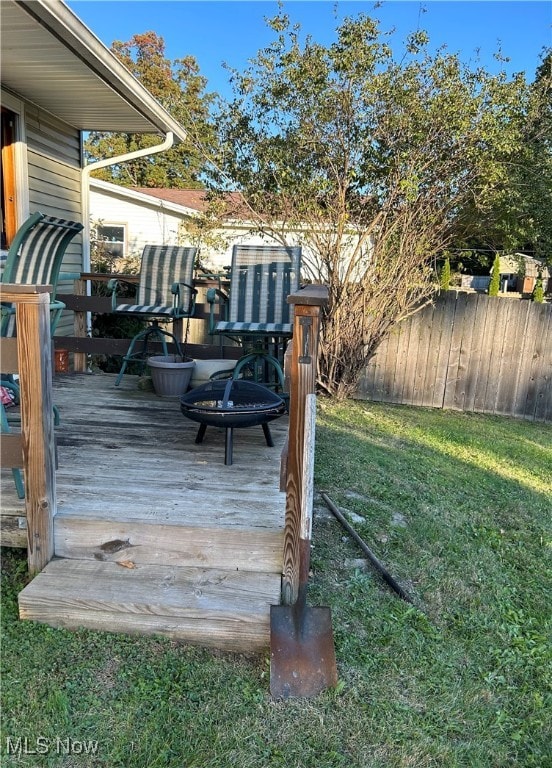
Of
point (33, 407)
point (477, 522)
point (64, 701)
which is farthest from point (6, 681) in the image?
point (477, 522)

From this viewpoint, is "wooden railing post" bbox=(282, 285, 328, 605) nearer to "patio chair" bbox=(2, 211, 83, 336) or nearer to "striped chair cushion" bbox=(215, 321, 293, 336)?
"patio chair" bbox=(2, 211, 83, 336)

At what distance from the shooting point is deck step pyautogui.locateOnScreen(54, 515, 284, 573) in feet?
6.41

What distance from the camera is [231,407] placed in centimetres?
Result: 252

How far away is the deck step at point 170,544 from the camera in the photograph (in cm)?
195

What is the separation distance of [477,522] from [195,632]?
1.85 metres

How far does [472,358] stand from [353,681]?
490 cm

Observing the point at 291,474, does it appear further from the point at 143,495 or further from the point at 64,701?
the point at 64,701

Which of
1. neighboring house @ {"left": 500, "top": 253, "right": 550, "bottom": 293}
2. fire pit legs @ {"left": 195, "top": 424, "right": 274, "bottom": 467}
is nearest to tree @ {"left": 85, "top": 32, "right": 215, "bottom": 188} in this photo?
neighboring house @ {"left": 500, "top": 253, "right": 550, "bottom": 293}

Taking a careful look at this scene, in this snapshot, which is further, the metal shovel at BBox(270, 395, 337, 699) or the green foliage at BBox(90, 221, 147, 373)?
the green foliage at BBox(90, 221, 147, 373)

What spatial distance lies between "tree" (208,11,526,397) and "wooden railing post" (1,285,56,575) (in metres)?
3.93

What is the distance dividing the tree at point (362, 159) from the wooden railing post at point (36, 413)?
3934mm

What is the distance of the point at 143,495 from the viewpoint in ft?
7.14


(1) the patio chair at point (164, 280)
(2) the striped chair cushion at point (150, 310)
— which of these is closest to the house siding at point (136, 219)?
(1) the patio chair at point (164, 280)
